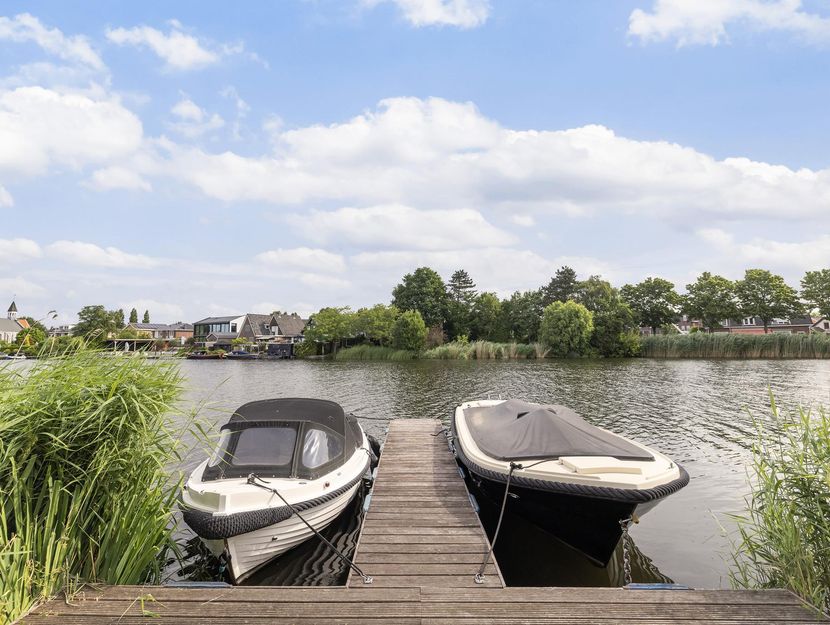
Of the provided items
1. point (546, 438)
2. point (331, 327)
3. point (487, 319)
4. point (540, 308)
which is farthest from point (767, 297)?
point (546, 438)

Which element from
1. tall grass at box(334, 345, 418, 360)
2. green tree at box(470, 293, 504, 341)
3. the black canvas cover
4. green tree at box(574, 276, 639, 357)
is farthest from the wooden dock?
green tree at box(470, 293, 504, 341)

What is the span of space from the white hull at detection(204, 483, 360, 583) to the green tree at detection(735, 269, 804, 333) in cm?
6761

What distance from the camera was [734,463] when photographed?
1070 centimetres

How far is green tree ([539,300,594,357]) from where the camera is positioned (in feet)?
148

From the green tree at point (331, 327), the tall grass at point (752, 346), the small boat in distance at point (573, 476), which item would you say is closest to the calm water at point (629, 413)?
the small boat in distance at point (573, 476)

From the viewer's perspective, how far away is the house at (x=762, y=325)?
208 ft

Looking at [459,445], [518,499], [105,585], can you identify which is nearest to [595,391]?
[459,445]

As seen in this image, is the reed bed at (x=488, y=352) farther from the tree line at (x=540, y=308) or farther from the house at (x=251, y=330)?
the house at (x=251, y=330)

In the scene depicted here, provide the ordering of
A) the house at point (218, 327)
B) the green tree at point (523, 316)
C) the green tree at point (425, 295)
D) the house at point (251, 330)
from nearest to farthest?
the green tree at point (523, 316) → the green tree at point (425, 295) → the house at point (251, 330) → the house at point (218, 327)

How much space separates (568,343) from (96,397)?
148 ft

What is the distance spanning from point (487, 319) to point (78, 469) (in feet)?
174

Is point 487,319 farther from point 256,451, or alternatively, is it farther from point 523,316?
point 256,451

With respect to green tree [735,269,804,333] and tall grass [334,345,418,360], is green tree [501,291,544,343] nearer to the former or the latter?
tall grass [334,345,418,360]

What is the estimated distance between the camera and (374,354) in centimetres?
4928
